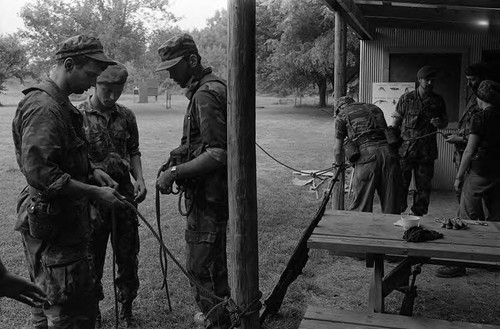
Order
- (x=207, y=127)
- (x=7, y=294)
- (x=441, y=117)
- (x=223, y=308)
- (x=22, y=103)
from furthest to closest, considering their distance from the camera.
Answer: (x=441, y=117)
(x=223, y=308)
(x=207, y=127)
(x=22, y=103)
(x=7, y=294)

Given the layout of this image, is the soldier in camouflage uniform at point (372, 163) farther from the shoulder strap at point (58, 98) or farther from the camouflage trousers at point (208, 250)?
the shoulder strap at point (58, 98)

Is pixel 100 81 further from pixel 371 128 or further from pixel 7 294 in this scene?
pixel 371 128

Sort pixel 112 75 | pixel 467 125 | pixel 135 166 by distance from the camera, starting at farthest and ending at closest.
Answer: pixel 467 125 < pixel 135 166 < pixel 112 75

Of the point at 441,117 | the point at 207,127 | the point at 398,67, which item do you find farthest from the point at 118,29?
the point at 207,127

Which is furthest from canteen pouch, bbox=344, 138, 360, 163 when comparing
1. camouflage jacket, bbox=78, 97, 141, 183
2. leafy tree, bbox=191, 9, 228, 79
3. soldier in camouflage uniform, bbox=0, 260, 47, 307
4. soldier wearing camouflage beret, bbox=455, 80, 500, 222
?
leafy tree, bbox=191, 9, 228, 79

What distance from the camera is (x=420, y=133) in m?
7.17

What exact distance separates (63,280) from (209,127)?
1.31 m

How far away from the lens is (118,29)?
1329 inches

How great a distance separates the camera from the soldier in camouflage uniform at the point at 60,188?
2.84m

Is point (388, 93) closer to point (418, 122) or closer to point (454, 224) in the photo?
point (418, 122)

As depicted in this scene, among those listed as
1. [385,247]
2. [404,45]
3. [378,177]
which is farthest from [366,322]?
[404,45]

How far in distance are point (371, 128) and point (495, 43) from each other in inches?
180

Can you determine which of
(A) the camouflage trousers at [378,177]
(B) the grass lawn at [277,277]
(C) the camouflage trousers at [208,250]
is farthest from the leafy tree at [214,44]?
(C) the camouflage trousers at [208,250]

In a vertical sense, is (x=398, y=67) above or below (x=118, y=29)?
below
